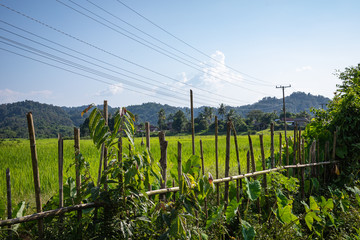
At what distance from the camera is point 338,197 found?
360cm

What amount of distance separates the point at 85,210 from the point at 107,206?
0.16 metres

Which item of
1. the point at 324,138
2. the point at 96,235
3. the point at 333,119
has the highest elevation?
the point at 333,119

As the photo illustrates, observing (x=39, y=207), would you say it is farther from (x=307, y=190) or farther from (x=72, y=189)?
(x=307, y=190)

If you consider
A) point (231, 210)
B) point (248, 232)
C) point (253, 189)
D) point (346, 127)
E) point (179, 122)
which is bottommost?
point (248, 232)

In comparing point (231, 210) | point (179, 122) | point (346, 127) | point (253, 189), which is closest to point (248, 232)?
point (231, 210)

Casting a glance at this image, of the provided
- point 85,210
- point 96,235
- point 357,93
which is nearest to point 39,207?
point 85,210

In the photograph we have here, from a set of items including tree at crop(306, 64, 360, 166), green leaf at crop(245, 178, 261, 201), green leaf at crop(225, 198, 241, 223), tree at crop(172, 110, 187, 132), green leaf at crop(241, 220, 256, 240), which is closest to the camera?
green leaf at crop(241, 220, 256, 240)

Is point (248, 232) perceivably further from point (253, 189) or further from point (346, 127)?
point (346, 127)

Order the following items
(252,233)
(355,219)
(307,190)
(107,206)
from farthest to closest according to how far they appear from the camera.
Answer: (307,190), (355,219), (252,233), (107,206)

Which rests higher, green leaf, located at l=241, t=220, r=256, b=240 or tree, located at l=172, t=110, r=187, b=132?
tree, located at l=172, t=110, r=187, b=132

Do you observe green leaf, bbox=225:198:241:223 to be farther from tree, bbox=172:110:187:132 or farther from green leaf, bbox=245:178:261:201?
tree, bbox=172:110:187:132

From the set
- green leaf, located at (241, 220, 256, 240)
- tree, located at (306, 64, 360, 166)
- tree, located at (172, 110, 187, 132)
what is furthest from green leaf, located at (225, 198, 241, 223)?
tree, located at (172, 110, 187, 132)

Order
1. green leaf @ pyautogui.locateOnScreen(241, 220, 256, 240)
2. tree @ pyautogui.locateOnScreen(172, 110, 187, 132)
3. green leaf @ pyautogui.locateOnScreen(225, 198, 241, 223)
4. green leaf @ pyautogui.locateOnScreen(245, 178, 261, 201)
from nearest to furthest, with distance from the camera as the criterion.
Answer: green leaf @ pyautogui.locateOnScreen(241, 220, 256, 240)
green leaf @ pyautogui.locateOnScreen(225, 198, 241, 223)
green leaf @ pyautogui.locateOnScreen(245, 178, 261, 201)
tree @ pyautogui.locateOnScreen(172, 110, 187, 132)

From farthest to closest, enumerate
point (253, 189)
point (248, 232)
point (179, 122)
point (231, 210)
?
point (179, 122), point (253, 189), point (231, 210), point (248, 232)
